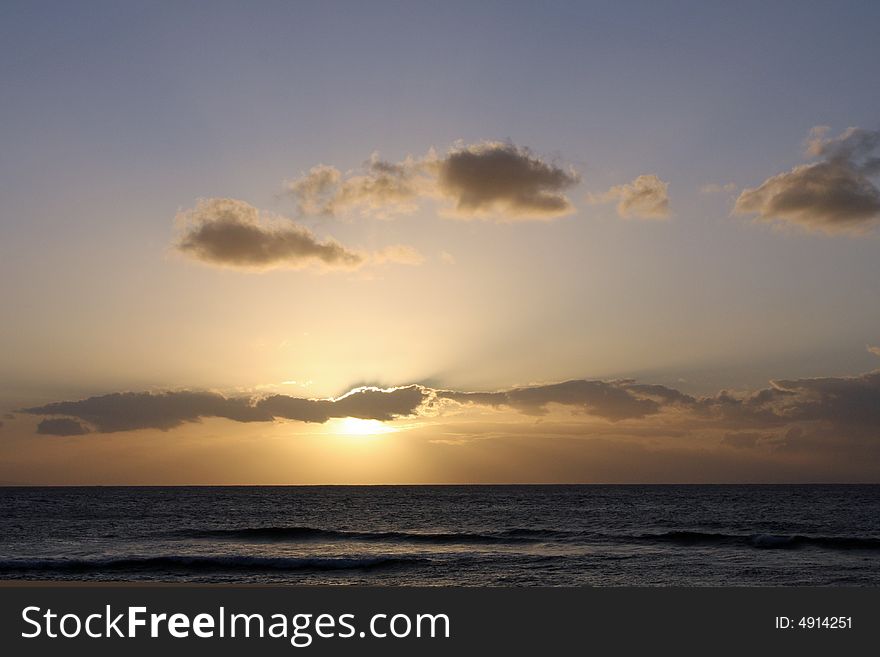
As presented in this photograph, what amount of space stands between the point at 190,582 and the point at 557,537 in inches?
1164

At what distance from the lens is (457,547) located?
48.8 metres

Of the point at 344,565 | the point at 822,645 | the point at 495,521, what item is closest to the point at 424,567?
the point at 344,565

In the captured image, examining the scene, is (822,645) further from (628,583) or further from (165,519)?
(165,519)

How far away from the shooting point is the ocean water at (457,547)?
34812 millimetres

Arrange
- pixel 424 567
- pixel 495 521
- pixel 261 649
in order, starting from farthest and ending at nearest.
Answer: pixel 495 521 < pixel 424 567 < pixel 261 649

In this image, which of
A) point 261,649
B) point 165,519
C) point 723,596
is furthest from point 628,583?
point 165,519

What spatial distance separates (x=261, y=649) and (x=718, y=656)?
33.2 ft

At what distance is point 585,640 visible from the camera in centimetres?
1791

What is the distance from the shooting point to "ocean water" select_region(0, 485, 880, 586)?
34.8 m

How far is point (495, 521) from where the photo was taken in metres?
71.4

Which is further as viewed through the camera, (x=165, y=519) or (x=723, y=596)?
(x=165, y=519)

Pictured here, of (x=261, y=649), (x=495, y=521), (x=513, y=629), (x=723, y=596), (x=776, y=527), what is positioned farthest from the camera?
(x=495, y=521)

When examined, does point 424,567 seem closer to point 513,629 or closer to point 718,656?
point 513,629

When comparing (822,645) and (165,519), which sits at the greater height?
(822,645)
